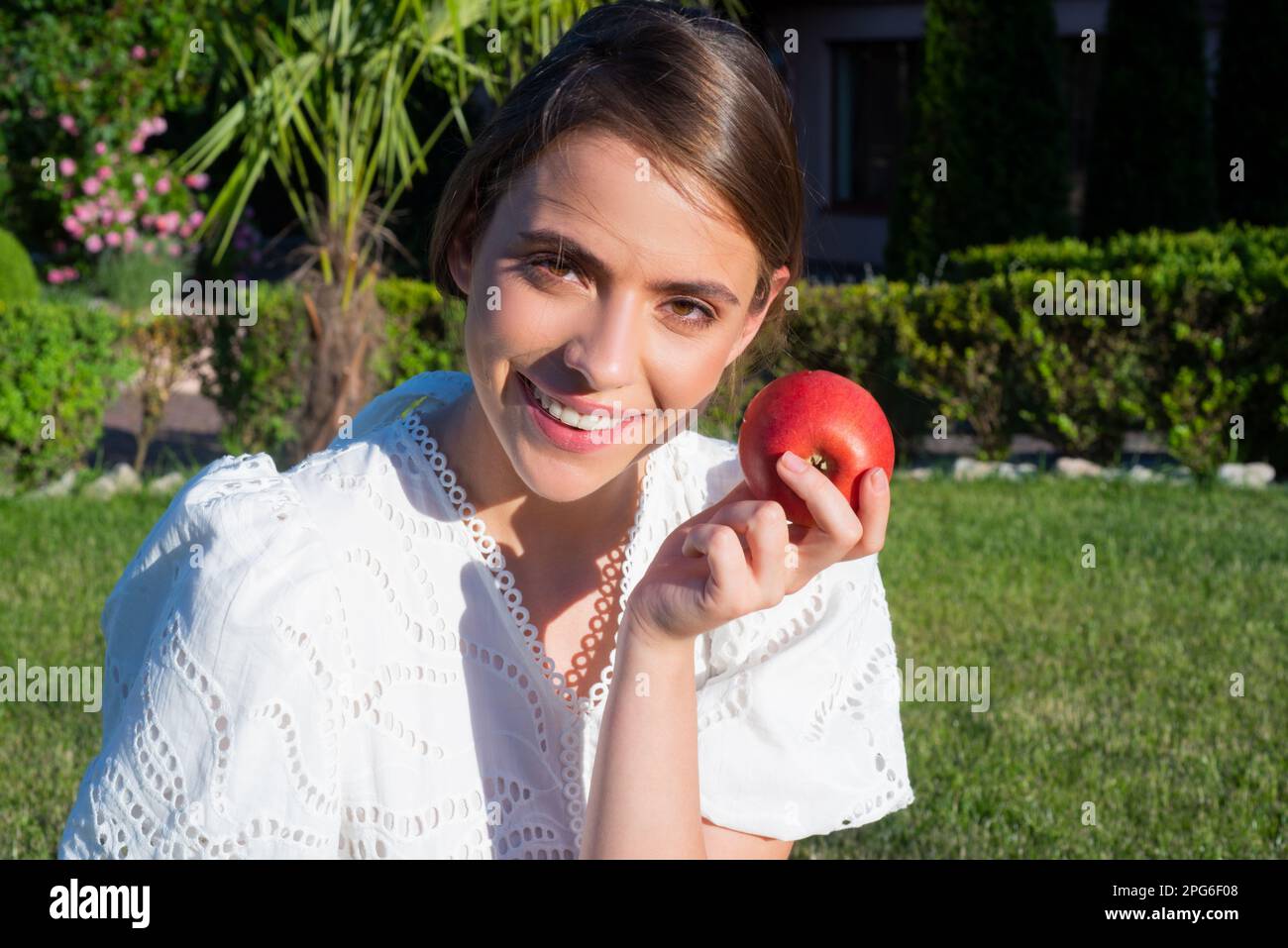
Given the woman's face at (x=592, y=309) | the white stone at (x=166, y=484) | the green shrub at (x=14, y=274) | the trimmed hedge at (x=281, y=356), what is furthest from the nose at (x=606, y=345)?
the green shrub at (x=14, y=274)

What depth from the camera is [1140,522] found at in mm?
6840

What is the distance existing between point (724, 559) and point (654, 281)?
0.38 m

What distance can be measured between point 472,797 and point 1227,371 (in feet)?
22.5

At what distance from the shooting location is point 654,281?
1.94 m

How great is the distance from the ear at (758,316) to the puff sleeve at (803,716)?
38cm

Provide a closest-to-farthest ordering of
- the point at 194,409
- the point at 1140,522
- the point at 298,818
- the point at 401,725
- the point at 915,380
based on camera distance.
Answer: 1. the point at 298,818
2. the point at 401,725
3. the point at 1140,522
4. the point at 915,380
5. the point at 194,409

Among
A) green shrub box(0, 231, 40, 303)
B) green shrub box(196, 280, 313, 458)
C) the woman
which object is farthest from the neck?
green shrub box(0, 231, 40, 303)

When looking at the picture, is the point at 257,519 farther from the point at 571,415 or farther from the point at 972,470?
the point at 972,470

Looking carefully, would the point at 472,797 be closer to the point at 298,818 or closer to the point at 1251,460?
the point at 298,818

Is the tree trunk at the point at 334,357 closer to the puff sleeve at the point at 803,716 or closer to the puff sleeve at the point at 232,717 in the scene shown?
the puff sleeve at the point at 803,716

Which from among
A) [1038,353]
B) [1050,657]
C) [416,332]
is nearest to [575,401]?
[1050,657]

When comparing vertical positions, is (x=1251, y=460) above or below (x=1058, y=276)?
below

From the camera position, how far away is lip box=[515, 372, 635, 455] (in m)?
1.99
